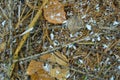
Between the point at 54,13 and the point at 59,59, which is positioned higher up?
the point at 54,13

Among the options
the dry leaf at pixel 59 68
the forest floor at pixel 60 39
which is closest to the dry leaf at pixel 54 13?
the forest floor at pixel 60 39

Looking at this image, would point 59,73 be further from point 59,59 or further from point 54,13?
point 54,13

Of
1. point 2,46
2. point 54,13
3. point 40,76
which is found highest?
point 54,13

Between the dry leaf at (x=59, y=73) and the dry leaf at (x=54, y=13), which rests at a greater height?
the dry leaf at (x=54, y=13)

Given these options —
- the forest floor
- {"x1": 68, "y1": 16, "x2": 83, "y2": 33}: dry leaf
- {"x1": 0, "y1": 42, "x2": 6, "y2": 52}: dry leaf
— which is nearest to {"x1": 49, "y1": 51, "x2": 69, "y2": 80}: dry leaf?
the forest floor

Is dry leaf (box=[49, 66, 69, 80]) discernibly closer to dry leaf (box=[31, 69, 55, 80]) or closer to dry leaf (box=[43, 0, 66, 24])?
dry leaf (box=[31, 69, 55, 80])

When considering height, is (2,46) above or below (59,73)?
above

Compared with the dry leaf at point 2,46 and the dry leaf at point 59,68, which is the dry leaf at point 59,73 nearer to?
the dry leaf at point 59,68

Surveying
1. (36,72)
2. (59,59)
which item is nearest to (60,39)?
(59,59)

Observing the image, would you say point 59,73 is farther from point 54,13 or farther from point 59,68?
point 54,13
